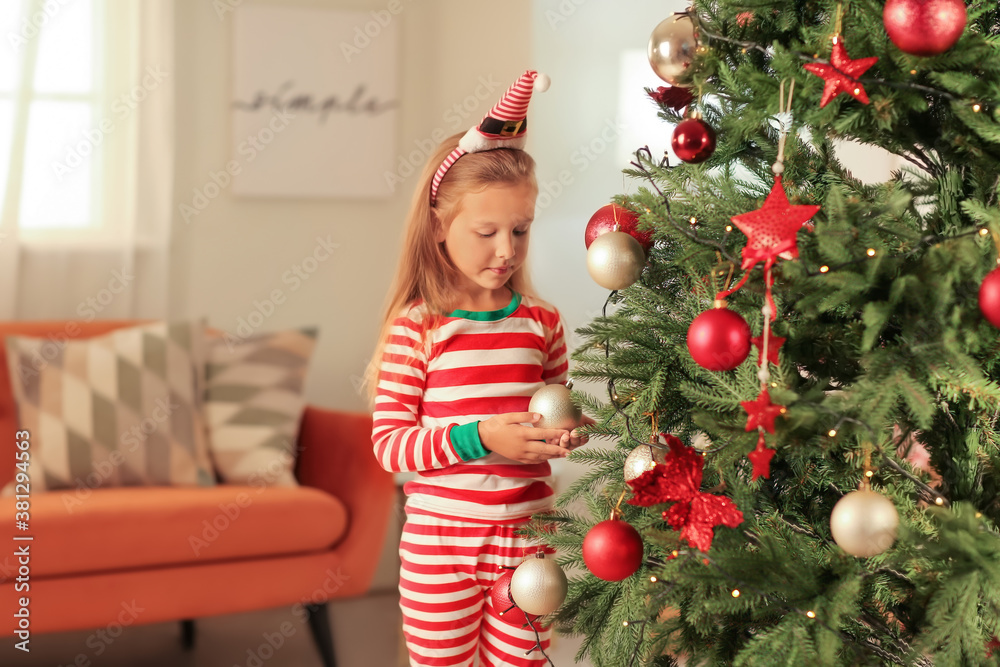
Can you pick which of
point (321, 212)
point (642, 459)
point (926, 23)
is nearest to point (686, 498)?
point (642, 459)

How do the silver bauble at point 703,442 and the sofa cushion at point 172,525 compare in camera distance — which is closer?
the silver bauble at point 703,442

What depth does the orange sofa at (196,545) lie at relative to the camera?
1.74 metres

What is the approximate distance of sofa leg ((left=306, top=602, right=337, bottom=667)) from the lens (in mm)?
1934

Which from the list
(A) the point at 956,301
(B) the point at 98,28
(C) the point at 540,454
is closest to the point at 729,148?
(A) the point at 956,301

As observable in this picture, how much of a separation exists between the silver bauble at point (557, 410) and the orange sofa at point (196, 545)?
40.6 inches

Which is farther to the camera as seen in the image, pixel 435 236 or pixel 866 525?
pixel 435 236

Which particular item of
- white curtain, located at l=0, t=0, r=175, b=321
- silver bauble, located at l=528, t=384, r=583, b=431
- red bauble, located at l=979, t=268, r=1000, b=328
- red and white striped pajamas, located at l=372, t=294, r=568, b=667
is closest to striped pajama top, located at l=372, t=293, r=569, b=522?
red and white striped pajamas, located at l=372, t=294, r=568, b=667

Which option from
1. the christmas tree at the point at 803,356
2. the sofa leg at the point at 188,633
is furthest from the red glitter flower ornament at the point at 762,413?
the sofa leg at the point at 188,633

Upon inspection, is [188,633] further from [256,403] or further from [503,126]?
[503,126]

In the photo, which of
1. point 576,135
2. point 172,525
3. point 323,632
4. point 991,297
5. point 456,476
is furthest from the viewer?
point 576,135

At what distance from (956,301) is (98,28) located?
254cm

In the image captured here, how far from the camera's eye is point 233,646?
6.91 ft

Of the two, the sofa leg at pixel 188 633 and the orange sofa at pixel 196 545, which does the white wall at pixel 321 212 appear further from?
the sofa leg at pixel 188 633

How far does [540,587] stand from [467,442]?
7.5 inches
